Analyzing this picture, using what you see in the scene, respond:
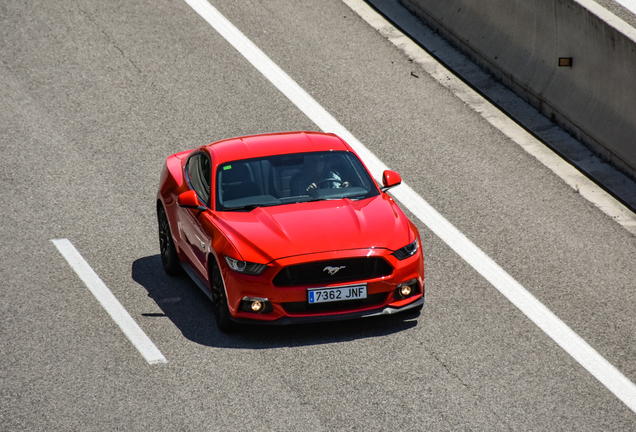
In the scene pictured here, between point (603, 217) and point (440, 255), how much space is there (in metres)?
2.38

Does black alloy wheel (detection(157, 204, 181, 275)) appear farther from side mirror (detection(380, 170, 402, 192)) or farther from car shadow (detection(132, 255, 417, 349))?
side mirror (detection(380, 170, 402, 192))

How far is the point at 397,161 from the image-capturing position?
12844 millimetres

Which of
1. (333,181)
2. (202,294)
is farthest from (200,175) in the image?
(333,181)

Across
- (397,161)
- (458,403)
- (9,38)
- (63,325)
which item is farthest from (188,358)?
(9,38)

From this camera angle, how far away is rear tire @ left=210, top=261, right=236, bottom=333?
8.33 meters

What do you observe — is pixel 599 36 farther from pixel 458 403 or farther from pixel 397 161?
pixel 458 403

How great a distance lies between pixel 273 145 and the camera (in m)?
9.68

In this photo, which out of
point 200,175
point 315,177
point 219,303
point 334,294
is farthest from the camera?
point 200,175

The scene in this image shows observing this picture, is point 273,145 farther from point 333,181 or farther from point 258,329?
point 258,329

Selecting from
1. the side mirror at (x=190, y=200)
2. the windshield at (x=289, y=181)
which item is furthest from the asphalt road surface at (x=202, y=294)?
the windshield at (x=289, y=181)

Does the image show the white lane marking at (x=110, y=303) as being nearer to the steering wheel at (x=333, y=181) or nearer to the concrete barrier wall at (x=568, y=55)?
the steering wheel at (x=333, y=181)

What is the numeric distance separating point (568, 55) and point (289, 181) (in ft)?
18.6

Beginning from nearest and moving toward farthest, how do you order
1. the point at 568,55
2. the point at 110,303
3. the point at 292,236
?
the point at 292,236 → the point at 110,303 → the point at 568,55

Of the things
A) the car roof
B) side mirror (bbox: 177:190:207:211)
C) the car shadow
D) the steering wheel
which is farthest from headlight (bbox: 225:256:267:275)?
the car roof
